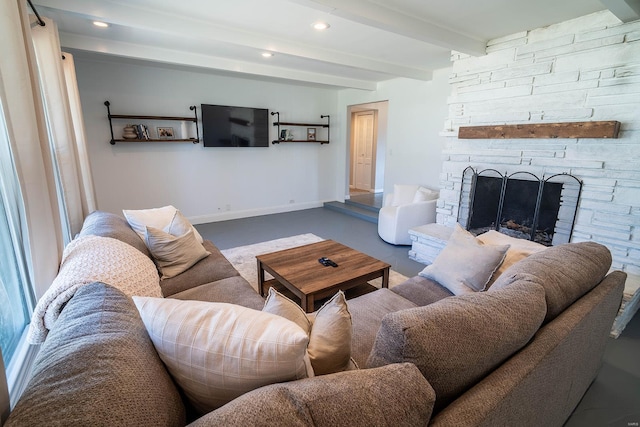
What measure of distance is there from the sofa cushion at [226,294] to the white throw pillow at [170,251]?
0.30m

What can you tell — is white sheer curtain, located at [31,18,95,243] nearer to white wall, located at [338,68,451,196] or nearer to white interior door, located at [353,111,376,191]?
white wall, located at [338,68,451,196]

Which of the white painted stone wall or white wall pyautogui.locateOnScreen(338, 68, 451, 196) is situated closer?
the white painted stone wall

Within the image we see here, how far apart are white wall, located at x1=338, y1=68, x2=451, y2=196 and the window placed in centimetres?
471

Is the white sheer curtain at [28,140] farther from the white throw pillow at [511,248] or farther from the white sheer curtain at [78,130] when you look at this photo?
the white throw pillow at [511,248]

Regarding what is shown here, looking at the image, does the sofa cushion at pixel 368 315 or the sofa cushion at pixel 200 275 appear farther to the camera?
the sofa cushion at pixel 200 275

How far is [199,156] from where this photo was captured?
196 inches

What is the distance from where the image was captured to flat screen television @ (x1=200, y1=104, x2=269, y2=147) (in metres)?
4.87

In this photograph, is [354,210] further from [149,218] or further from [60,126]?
[60,126]

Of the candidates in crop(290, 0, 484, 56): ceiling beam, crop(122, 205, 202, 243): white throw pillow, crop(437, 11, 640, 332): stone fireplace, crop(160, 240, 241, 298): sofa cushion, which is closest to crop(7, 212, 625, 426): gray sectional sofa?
crop(160, 240, 241, 298): sofa cushion

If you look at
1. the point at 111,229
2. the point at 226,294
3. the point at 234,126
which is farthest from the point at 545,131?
the point at 234,126

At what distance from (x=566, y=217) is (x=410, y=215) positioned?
1657 mm

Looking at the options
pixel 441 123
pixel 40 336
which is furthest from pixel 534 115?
pixel 40 336

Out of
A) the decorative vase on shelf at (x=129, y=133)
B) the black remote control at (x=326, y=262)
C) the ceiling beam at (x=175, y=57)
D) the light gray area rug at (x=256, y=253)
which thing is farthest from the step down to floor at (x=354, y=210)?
the decorative vase on shelf at (x=129, y=133)

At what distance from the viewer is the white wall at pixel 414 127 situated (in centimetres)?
461
